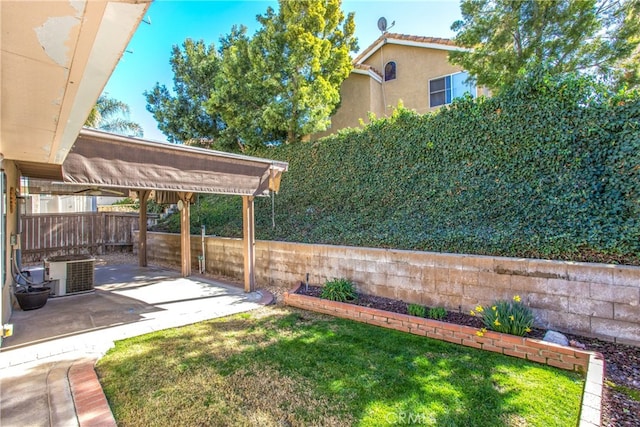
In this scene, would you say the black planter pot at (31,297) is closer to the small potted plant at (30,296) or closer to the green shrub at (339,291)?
the small potted plant at (30,296)

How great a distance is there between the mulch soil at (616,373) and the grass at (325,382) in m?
0.27

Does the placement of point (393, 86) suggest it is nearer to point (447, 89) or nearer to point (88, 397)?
point (447, 89)

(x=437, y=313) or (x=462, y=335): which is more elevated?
(x=437, y=313)

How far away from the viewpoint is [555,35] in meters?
8.30

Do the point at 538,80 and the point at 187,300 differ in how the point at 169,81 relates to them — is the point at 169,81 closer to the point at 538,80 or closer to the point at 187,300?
the point at 187,300

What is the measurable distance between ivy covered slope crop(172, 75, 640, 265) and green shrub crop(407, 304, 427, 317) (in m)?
1.33

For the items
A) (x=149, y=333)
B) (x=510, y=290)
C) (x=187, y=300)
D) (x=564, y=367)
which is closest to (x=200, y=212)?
(x=187, y=300)

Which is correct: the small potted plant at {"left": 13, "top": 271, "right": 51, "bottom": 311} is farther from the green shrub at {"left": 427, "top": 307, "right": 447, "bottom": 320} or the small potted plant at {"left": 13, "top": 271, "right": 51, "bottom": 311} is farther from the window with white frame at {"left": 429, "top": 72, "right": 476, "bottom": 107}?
the window with white frame at {"left": 429, "top": 72, "right": 476, "bottom": 107}

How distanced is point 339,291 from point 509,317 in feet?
9.88

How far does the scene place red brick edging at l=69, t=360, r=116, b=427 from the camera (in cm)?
297

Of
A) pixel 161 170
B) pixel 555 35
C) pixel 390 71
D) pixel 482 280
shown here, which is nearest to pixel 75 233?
pixel 161 170

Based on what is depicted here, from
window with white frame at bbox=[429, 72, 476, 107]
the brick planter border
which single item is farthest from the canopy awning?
window with white frame at bbox=[429, 72, 476, 107]

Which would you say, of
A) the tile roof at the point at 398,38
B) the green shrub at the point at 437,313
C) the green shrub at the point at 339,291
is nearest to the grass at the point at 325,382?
the green shrub at the point at 437,313

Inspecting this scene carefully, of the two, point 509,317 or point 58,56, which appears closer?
point 58,56
